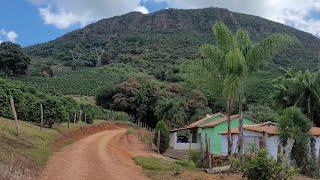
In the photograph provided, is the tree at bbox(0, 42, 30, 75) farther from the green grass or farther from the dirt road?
the dirt road

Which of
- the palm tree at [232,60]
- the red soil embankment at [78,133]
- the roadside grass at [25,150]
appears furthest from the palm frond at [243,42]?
the red soil embankment at [78,133]

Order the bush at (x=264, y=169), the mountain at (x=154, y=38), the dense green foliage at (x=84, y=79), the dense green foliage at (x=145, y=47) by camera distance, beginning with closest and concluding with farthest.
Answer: the bush at (x=264, y=169)
the dense green foliage at (x=84, y=79)
the dense green foliage at (x=145, y=47)
the mountain at (x=154, y=38)

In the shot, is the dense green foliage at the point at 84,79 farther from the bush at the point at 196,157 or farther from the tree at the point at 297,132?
the bush at the point at 196,157

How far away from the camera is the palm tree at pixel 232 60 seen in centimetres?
2273

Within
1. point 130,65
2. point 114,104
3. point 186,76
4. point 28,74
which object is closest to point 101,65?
Result: point 130,65

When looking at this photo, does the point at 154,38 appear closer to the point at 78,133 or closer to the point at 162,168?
the point at 78,133

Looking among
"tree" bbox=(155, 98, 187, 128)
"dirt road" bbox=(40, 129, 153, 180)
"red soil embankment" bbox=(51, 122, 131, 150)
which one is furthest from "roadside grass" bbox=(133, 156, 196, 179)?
"tree" bbox=(155, 98, 187, 128)

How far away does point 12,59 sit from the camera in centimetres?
8719

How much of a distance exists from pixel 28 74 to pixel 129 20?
201 feet

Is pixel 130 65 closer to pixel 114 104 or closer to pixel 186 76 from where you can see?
pixel 114 104

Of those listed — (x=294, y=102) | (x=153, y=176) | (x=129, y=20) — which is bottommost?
(x=153, y=176)

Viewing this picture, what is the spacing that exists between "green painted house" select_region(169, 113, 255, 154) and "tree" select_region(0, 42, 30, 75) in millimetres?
41348

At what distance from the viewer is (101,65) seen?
393 ft

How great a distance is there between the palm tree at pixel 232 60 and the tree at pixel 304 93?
18224 millimetres
